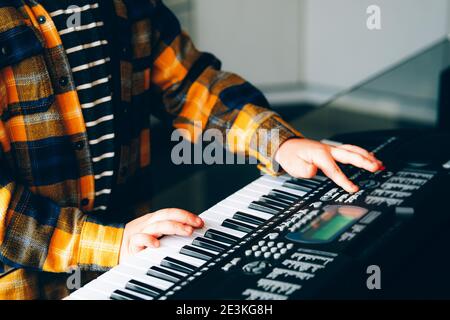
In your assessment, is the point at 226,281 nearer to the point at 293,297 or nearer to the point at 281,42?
the point at 293,297

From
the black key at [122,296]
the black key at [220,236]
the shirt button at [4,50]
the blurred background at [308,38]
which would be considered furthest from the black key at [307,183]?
the blurred background at [308,38]

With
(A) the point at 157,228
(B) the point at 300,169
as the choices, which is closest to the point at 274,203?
(B) the point at 300,169

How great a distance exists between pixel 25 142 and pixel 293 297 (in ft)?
2.07

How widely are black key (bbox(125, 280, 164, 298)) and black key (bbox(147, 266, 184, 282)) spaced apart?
0.09 ft

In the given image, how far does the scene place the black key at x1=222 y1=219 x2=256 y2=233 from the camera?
3.64 feet

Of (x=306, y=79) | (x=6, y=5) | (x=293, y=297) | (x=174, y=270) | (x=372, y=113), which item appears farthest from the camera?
(x=306, y=79)

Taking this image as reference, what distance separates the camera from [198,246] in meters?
1.06

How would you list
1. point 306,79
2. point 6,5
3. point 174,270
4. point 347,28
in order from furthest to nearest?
point 306,79 → point 347,28 → point 6,5 → point 174,270

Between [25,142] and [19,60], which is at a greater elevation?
[19,60]

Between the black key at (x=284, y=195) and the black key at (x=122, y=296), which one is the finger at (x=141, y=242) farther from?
the black key at (x=284, y=195)

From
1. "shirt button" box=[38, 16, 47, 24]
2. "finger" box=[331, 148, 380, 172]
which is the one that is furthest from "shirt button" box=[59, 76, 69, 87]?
"finger" box=[331, 148, 380, 172]

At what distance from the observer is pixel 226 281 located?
94 centimetres

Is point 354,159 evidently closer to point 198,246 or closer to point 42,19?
point 198,246

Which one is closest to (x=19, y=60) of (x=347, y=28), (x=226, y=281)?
(x=226, y=281)
